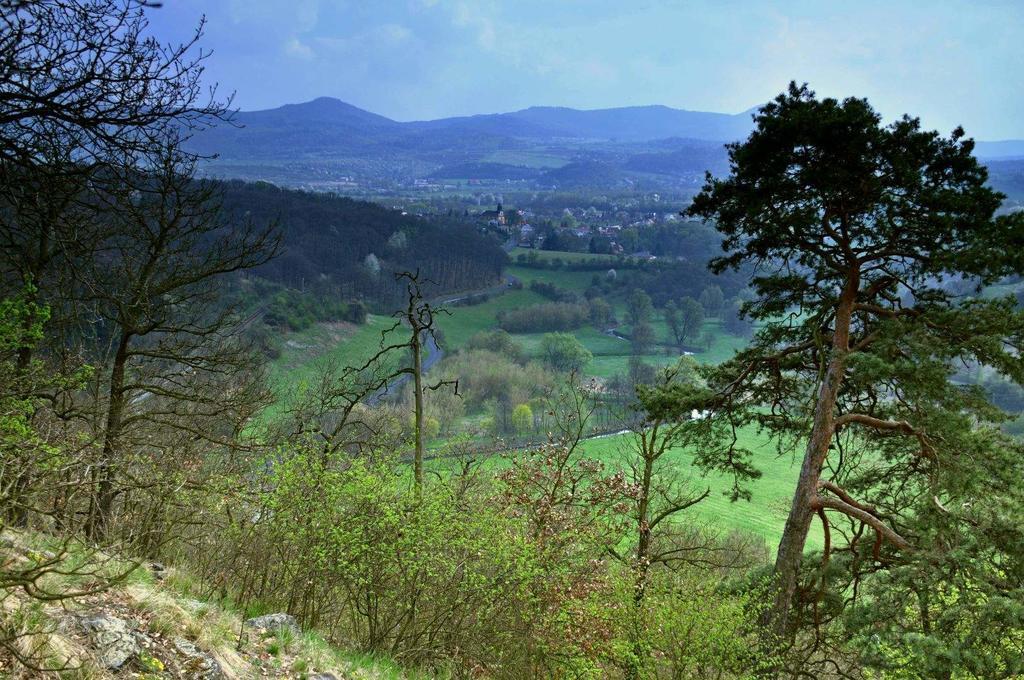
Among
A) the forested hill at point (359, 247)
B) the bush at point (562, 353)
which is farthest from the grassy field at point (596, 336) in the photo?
the forested hill at point (359, 247)

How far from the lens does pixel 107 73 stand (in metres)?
5.10

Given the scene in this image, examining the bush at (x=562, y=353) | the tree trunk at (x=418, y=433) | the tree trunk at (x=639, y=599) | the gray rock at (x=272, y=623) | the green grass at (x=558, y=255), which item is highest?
the tree trunk at (x=418, y=433)

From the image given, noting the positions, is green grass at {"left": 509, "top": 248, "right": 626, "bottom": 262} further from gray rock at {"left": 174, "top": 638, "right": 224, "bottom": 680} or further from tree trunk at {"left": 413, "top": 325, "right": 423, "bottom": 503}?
gray rock at {"left": 174, "top": 638, "right": 224, "bottom": 680}

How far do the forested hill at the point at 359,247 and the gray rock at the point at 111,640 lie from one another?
2577 inches

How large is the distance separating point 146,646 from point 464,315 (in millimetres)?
75726

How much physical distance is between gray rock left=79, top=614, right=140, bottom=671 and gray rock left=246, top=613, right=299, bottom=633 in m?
1.77

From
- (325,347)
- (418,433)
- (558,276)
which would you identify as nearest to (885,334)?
(418,433)

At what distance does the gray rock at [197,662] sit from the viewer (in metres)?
5.40

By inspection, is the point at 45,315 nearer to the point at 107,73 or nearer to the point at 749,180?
the point at 107,73

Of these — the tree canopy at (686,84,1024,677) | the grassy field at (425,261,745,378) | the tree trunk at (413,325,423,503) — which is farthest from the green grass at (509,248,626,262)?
the tree canopy at (686,84,1024,677)

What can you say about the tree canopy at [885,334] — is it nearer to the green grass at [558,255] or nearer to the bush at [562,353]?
the bush at [562,353]

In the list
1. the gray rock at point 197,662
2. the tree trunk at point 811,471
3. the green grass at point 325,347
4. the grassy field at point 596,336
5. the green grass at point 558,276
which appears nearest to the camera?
the gray rock at point 197,662

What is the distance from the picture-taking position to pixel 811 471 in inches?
380

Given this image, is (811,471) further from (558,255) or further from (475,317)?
(558,255)
